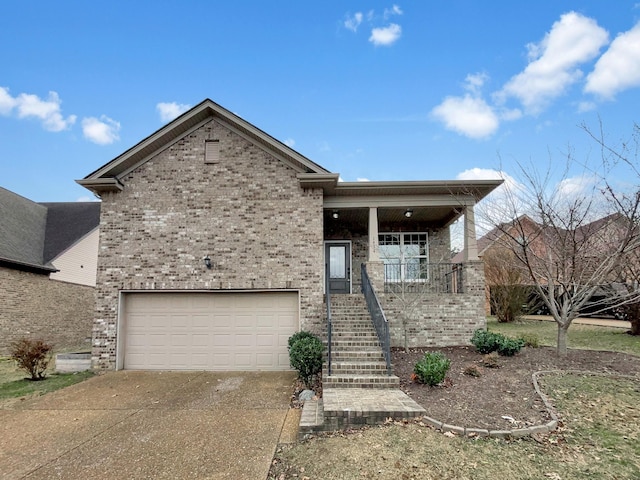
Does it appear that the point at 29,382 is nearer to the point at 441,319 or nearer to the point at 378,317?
the point at 378,317

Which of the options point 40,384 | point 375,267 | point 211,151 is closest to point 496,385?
point 375,267

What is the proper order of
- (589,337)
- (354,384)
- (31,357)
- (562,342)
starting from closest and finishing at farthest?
(354,384), (562,342), (31,357), (589,337)

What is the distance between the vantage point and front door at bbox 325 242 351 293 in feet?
44.1

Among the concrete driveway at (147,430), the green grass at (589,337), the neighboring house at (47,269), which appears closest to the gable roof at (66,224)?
the neighboring house at (47,269)

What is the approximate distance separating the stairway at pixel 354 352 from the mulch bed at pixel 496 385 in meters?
0.51

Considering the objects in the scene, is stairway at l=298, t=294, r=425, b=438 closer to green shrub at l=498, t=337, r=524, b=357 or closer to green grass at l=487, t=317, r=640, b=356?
green shrub at l=498, t=337, r=524, b=357

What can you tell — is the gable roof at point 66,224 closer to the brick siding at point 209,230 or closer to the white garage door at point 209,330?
the brick siding at point 209,230

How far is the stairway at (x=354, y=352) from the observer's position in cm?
704

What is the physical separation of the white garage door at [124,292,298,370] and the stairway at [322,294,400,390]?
1.43 metres

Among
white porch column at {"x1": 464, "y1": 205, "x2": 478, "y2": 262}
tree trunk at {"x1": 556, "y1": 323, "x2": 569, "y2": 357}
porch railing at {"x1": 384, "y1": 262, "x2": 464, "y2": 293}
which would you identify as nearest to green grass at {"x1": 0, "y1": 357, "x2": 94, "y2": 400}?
porch railing at {"x1": 384, "y1": 262, "x2": 464, "y2": 293}

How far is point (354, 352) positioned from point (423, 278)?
5560 millimetres

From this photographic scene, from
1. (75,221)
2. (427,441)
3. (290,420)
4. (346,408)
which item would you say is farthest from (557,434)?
(75,221)

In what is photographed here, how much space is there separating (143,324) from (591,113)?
1223cm

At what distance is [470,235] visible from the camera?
1118 centimetres
